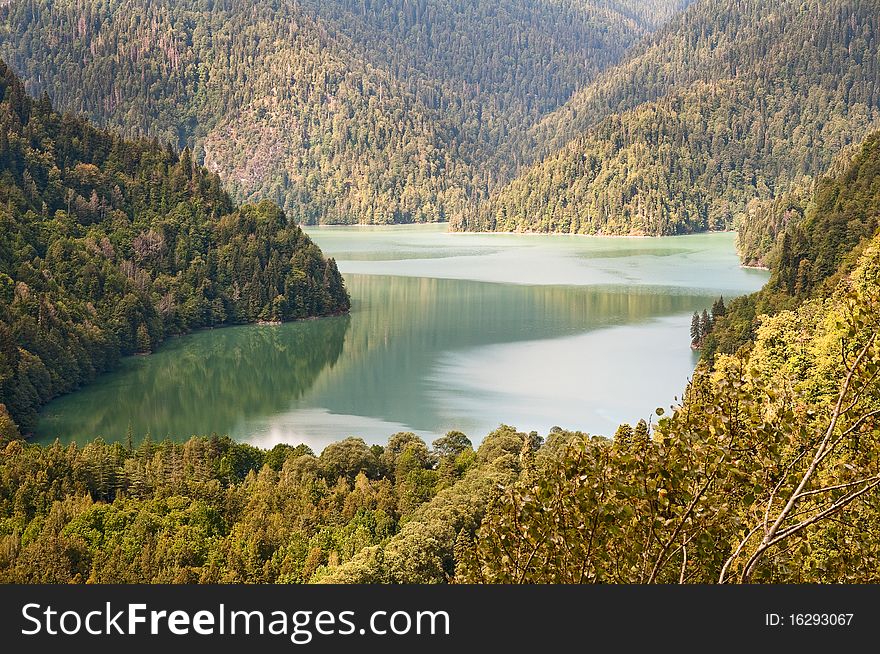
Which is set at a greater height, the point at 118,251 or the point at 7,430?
the point at 118,251

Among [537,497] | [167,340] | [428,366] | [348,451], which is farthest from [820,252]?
[537,497]

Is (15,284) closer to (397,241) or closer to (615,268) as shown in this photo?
(615,268)

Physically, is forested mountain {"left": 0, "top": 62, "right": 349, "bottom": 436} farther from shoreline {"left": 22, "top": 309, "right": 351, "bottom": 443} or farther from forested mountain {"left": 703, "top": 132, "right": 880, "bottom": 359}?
forested mountain {"left": 703, "top": 132, "right": 880, "bottom": 359}

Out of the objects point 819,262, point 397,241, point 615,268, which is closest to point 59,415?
point 819,262

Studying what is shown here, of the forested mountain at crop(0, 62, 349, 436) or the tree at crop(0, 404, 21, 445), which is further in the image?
the forested mountain at crop(0, 62, 349, 436)

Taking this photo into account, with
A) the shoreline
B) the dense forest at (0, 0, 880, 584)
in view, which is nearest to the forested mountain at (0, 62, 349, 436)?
the dense forest at (0, 0, 880, 584)

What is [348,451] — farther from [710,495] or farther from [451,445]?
[710,495]
